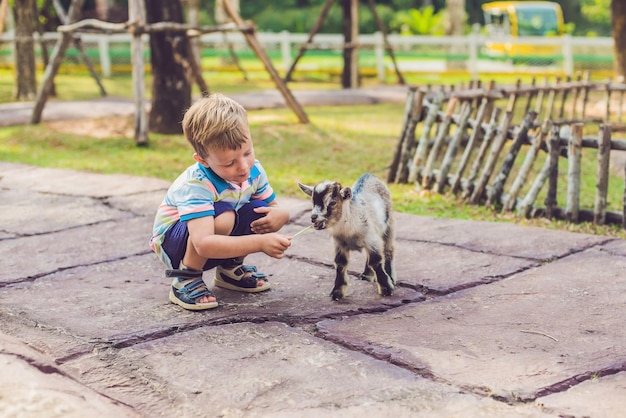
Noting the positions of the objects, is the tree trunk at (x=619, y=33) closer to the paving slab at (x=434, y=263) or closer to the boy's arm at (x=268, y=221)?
the paving slab at (x=434, y=263)

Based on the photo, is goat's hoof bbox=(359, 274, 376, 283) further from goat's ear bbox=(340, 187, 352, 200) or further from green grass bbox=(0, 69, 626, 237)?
green grass bbox=(0, 69, 626, 237)

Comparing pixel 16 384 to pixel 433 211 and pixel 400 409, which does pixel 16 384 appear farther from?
pixel 433 211

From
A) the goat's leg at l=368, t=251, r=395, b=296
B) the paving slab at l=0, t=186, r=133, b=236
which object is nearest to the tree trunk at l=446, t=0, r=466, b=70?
the paving slab at l=0, t=186, r=133, b=236

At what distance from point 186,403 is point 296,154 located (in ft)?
19.3

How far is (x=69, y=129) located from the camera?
9930 mm

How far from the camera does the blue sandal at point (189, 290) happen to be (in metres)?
3.39

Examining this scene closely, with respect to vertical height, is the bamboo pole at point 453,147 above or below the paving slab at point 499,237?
above

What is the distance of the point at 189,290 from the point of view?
11.2 ft

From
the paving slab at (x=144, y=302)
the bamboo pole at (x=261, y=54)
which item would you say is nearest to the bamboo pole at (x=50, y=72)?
the bamboo pole at (x=261, y=54)

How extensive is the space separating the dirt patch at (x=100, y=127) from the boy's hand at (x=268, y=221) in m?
6.32

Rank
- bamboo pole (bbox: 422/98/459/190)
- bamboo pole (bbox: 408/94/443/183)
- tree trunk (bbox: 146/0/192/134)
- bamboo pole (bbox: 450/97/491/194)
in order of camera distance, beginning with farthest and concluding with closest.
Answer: tree trunk (bbox: 146/0/192/134) → bamboo pole (bbox: 408/94/443/183) → bamboo pole (bbox: 422/98/459/190) → bamboo pole (bbox: 450/97/491/194)

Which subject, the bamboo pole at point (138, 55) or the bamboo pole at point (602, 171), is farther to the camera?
the bamboo pole at point (138, 55)

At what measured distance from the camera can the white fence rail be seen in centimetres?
1973

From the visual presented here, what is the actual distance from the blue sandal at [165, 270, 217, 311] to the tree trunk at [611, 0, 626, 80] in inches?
386
